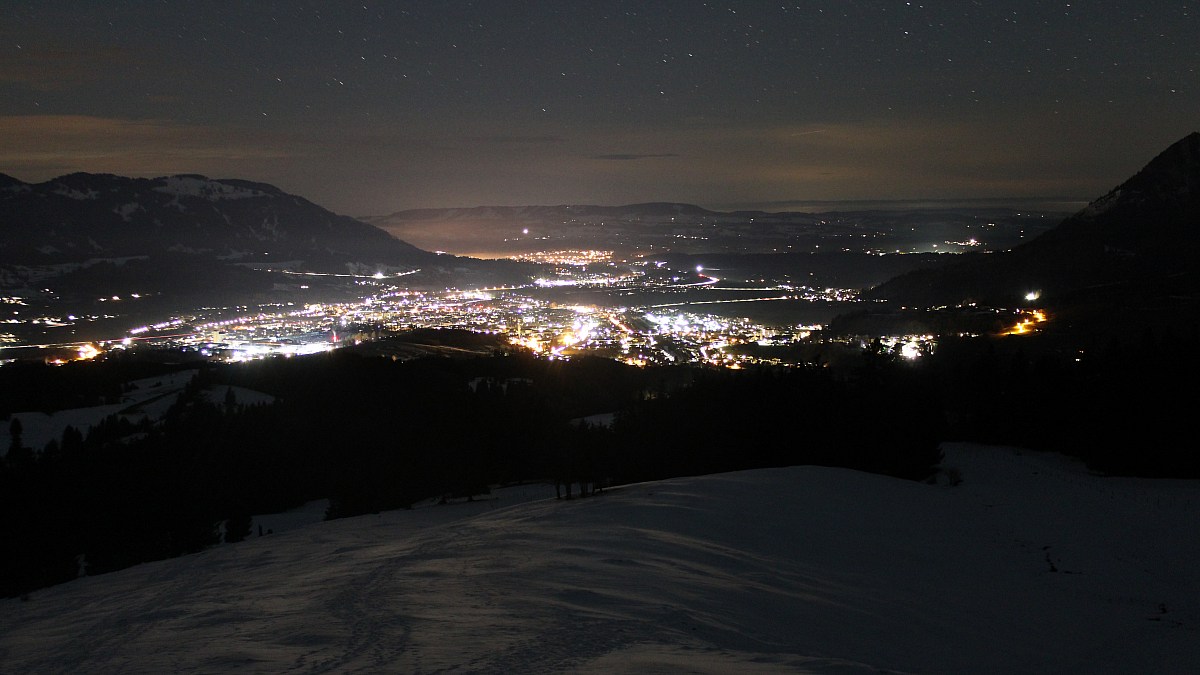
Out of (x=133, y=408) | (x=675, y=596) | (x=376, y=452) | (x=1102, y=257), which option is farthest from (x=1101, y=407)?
(x=1102, y=257)

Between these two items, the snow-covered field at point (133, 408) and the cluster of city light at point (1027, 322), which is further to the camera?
the cluster of city light at point (1027, 322)

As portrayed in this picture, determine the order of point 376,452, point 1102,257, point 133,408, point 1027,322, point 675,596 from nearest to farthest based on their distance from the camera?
point 675,596
point 376,452
point 133,408
point 1027,322
point 1102,257

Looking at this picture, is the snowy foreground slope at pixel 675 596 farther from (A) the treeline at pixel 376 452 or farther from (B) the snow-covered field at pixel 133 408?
(B) the snow-covered field at pixel 133 408

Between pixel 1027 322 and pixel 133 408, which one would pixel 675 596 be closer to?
pixel 133 408

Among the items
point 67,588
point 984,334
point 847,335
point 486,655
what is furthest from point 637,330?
point 486,655

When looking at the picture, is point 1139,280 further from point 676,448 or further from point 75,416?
point 75,416

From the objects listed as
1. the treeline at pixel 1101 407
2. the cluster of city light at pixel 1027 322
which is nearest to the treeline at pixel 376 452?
the treeline at pixel 1101 407

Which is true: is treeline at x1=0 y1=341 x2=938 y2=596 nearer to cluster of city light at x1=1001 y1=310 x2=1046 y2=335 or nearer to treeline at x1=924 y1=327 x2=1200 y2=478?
treeline at x1=924 y1=327 x2=1200 y2=478
